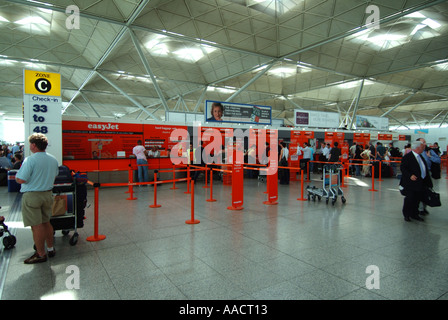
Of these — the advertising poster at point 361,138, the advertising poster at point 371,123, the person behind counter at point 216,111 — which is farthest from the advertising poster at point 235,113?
the advertising poster at point 371,123

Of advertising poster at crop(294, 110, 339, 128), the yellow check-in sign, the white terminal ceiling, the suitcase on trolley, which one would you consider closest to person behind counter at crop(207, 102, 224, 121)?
the white terminal ceiling

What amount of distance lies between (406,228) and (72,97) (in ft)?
111

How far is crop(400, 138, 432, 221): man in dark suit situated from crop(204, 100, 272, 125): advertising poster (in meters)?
8.66

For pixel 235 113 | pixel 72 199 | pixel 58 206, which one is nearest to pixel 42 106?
pixel 72 199

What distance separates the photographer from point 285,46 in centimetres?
1630

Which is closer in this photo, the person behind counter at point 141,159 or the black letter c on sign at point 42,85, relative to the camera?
the black letter c on sign at point 42,85

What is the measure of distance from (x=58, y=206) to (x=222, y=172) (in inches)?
365

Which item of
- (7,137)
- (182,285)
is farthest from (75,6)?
(7,137)

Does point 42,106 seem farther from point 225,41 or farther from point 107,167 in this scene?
point 225,41

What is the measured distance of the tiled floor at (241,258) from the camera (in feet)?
9.50

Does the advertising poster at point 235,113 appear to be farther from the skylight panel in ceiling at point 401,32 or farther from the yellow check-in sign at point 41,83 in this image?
the skylight panel in ceiling at point 401,32

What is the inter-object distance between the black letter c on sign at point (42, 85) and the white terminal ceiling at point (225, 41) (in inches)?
215

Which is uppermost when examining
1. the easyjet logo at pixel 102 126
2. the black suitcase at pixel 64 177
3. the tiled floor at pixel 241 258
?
the easyjet logo at pixel 102 126

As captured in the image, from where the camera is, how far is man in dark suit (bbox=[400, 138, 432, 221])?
5.57 m
